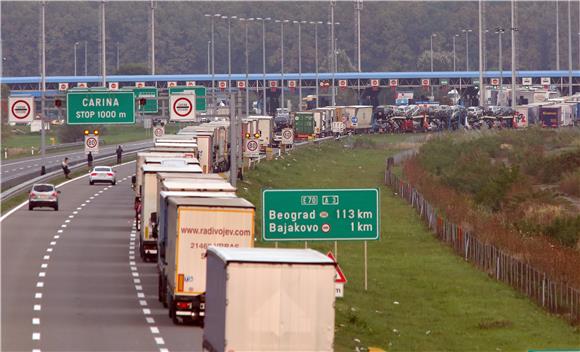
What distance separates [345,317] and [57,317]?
699cm

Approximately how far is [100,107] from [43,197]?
639 centimetres

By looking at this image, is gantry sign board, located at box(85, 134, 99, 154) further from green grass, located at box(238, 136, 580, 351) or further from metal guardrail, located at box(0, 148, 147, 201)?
green grass, located at box(238, 136, 580, 351)

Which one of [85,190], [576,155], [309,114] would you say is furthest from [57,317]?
[309,114]

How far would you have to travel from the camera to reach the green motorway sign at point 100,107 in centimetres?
7394

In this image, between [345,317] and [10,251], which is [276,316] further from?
[10,251]

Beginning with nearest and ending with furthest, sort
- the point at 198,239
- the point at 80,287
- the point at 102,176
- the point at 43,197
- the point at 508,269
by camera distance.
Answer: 1. the point at 198,239
2. the point at 80,287
3. the point at 508,269
4. the point at 43,197
5. the point at 102,176

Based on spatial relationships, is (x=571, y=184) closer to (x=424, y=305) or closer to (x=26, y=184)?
(x=26, y=184)

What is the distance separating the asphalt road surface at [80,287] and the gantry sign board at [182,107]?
200 inches

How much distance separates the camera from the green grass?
37625 mm

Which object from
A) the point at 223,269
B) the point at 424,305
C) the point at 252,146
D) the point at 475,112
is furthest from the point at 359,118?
the point at 223,269

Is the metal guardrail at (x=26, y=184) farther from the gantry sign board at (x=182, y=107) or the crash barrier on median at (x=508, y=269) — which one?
the crash barrier on median at (x=508, y=269)

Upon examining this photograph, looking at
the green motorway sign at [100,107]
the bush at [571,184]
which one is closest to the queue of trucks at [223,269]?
the green motorway sign at [100,107]

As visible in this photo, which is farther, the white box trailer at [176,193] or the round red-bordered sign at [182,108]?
the round red-bordered sign at [182,108]

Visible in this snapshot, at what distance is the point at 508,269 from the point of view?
163ft
